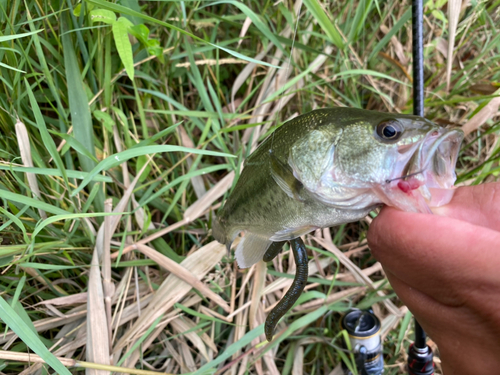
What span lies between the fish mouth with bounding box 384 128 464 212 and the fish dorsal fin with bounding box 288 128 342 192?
17cm

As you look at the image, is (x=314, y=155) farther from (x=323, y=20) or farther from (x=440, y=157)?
(x=323, y=20)

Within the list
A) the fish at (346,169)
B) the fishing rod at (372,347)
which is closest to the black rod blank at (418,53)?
the fish at (346,169)

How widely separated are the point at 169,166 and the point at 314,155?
120 cm

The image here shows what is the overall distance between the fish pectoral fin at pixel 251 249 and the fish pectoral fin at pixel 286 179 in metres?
0.24

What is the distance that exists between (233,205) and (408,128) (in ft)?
2.04

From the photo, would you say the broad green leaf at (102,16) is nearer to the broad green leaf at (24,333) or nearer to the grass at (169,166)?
the grass at (169,166)

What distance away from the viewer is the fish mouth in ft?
2.88

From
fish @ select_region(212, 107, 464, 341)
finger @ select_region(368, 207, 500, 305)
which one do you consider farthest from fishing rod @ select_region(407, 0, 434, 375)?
finger @ select_region(368, 207, 500, 305)

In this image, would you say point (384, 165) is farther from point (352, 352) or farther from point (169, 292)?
point (352, 352)

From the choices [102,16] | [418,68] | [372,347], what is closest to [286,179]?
[418,68]

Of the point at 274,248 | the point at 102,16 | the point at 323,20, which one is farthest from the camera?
the point at 323,20

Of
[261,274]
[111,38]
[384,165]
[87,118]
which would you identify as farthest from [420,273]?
[111,38]

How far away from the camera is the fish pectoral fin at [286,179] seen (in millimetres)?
1006

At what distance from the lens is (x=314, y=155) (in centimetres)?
98
